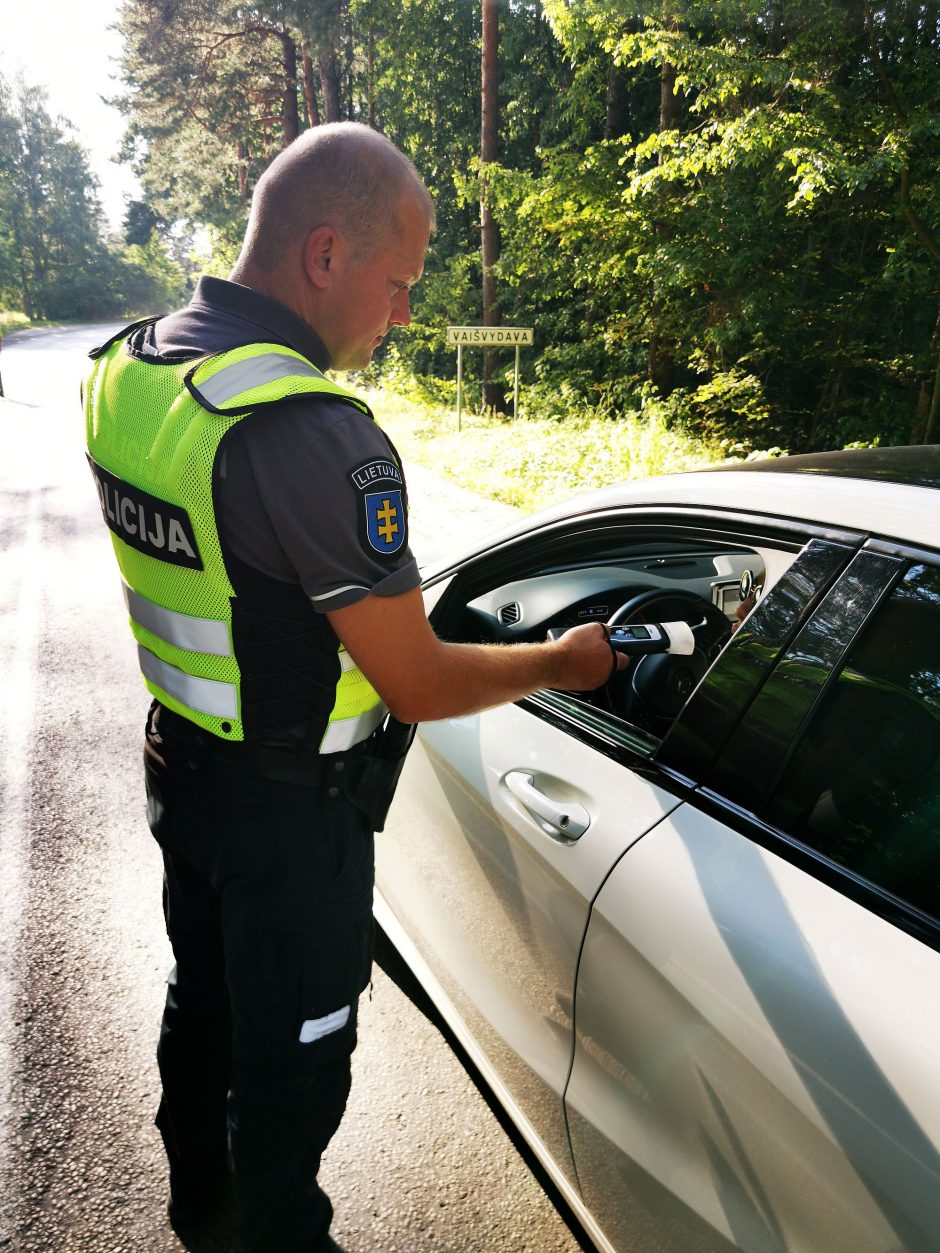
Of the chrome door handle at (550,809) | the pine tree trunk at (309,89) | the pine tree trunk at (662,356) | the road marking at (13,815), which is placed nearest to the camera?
the chrome door handle at (550,809)

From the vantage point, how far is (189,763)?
58.1 inches

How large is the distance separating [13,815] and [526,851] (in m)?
2.74

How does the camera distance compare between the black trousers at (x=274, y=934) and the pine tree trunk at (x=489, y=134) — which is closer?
the black trousers at (x=274, y=934)

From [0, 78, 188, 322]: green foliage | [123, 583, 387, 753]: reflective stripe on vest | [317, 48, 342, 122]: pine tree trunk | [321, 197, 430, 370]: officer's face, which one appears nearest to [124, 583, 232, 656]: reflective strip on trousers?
[123, 583, 387, 753]: reflective stripe on vest

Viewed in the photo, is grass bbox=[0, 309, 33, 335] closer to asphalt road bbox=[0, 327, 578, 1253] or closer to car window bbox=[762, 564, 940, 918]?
asphalt road bbox=[0, 327, 578, 1253]

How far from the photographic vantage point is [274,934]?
146 centimetres

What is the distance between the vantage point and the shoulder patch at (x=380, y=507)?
1.23m

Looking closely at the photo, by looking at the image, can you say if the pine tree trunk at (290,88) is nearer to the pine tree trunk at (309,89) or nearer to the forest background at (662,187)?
the forest background at (662,187)

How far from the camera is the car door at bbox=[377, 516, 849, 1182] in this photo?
4.96 feet

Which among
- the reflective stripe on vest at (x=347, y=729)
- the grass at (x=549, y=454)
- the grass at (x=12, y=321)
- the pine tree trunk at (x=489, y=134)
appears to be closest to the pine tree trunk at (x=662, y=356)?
the grass at (x=549, y=454)

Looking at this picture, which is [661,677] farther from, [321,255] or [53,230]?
[53,230]

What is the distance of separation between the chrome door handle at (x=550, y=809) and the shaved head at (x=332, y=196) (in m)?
1.00

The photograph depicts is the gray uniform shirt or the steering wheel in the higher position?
the gray uniform shirt

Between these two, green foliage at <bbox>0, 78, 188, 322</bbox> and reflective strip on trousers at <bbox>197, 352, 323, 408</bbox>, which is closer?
reflective strip on trousers at <bbox>197, 352, 323, 408</bbox>
